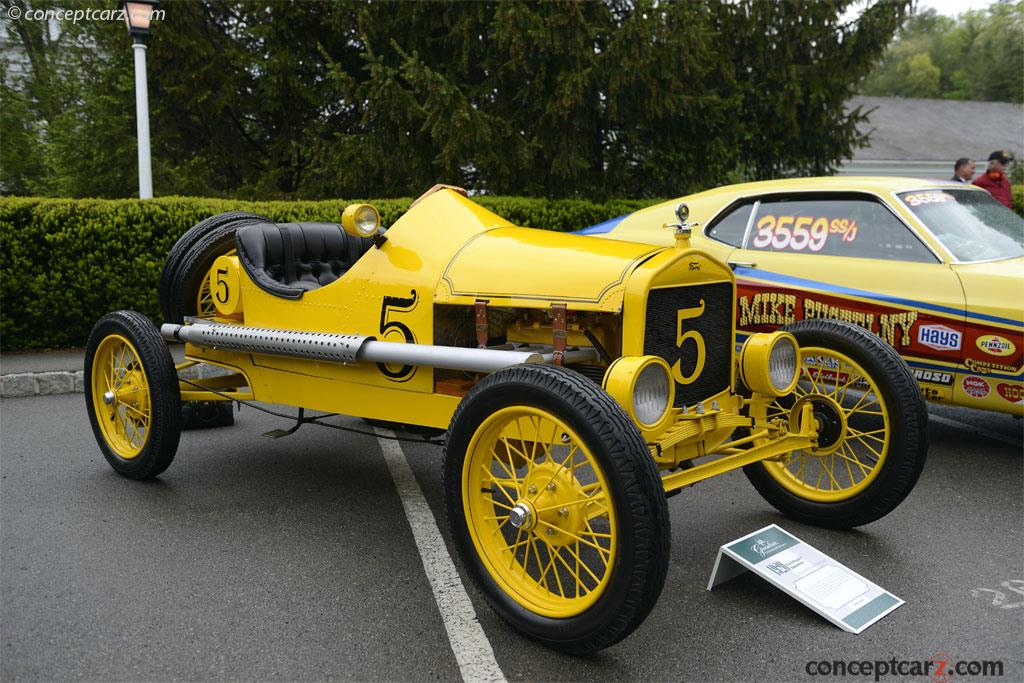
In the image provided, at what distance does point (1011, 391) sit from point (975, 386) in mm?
188

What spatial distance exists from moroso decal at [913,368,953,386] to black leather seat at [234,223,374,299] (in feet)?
11.3

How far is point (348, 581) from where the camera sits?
11.1 ft

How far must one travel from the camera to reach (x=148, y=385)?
444cm

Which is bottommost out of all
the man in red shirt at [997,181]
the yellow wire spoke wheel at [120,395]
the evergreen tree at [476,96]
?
the yellow wire spoke wheel at [120,395]

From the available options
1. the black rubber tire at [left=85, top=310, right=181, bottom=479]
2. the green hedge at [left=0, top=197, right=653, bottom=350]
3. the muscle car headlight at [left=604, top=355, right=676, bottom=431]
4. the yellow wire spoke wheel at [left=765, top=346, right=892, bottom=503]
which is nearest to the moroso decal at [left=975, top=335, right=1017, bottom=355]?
the yellow wire spoke wheel at [left=765, top=346, right=892, bottom=503]

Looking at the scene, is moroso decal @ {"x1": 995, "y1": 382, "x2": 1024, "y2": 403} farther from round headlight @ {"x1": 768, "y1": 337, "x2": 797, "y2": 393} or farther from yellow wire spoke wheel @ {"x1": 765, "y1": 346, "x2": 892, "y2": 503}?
round headlight @ {"x1": 768, "y1": 337, "x2": 797, "y2": 393}

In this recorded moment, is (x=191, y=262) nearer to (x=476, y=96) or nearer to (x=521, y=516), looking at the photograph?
(x=521, y=516)

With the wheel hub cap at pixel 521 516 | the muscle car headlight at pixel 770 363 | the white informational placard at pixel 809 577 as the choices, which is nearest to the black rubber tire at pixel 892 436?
the muscle car headlight at pixel 770 363

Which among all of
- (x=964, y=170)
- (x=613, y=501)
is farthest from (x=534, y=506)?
(x=964, y=170)

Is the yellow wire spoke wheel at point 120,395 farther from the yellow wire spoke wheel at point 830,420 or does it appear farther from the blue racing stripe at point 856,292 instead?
the blue racing stripe at point 856,292

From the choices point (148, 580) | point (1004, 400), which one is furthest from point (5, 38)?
point (1004, 400)

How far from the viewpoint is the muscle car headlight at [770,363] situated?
3566 mm

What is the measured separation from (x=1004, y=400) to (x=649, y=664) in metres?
3.26

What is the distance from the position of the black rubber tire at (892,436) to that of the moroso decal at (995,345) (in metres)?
1.44
